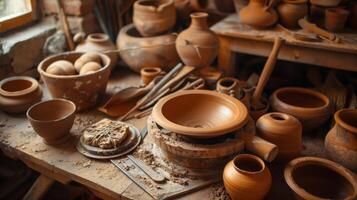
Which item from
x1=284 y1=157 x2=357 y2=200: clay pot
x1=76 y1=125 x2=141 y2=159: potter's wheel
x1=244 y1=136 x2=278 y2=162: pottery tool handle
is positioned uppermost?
x1=244 y1=136 x2=278 y2=162: pottery tool handle

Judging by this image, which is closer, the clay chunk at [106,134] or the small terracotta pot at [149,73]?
the clay chunk at [106,134]

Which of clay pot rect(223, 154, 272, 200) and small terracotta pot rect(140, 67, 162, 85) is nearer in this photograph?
clay pot rect(223, 154, 272, 200)

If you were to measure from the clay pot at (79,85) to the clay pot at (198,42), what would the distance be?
0.45m

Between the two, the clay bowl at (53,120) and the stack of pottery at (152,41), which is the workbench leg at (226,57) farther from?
the clay bowl at (53,120)

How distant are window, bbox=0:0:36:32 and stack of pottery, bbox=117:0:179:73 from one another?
657 millimetres

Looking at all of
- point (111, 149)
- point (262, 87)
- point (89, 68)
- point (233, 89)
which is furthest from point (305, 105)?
point (89, 68)

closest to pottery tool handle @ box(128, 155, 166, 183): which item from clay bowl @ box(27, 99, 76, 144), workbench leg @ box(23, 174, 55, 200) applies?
clay bowl @ box(27, 99, 76, 144)

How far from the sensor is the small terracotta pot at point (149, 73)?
83.9 inches

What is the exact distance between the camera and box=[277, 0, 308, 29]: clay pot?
6.85 ft

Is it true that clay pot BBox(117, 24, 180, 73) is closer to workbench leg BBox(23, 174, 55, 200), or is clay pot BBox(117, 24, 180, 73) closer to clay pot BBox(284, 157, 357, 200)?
workbench leg BBox(23, 174, 55, 200)

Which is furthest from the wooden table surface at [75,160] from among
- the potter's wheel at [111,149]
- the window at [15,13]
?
the window at [15,13]

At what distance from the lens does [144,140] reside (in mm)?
1771

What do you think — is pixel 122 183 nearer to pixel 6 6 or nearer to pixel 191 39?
pixel 191 39

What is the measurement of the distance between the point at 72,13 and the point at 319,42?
162cm
